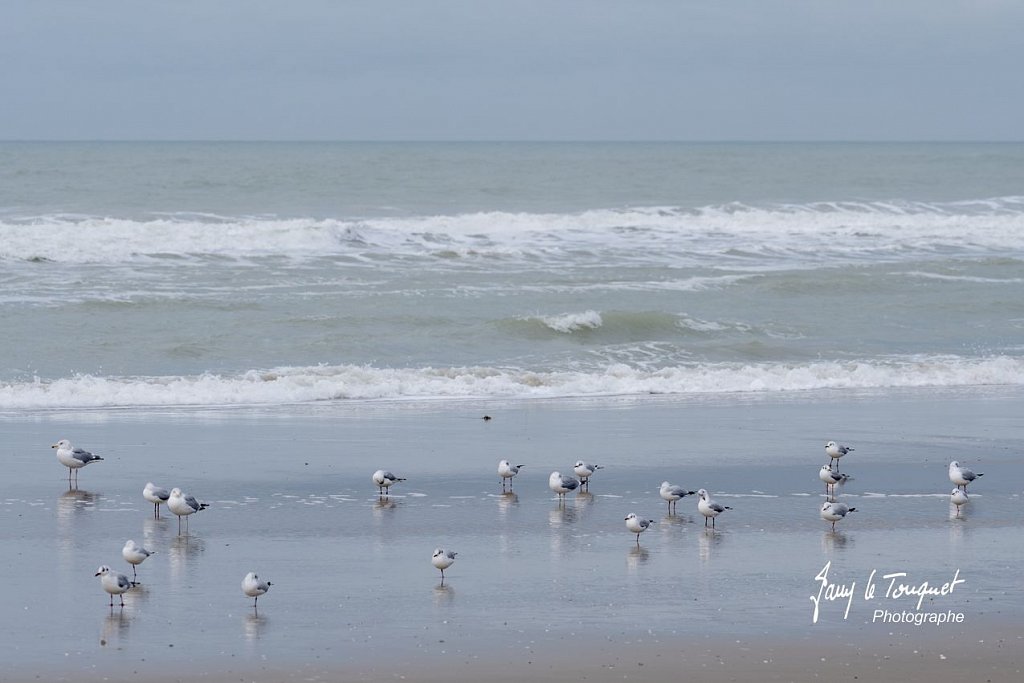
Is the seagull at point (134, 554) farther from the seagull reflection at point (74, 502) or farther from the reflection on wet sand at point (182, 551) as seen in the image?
the seagull reflection at point (74, 502)

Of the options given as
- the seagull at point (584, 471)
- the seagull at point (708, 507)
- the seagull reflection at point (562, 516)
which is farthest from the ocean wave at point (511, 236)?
the seagull at point (708, 507)

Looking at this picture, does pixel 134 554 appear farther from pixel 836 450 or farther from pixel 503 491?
pixel 836 450

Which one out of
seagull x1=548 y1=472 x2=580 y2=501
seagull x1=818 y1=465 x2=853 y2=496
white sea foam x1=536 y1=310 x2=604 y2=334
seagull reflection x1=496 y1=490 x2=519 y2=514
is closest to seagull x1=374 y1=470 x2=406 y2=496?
seagull reflection x1=496 y1=490 x2=519 y2=514

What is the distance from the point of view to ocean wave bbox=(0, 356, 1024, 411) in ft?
57.3

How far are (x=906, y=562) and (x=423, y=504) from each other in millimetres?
3942

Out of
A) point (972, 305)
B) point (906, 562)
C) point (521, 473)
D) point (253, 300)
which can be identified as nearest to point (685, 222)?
point (972, 305)

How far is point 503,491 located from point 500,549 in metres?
1.98

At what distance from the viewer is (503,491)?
1241 cm

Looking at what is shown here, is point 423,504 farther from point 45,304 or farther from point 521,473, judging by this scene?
point 45,304

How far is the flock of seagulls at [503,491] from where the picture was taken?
29.5 ft

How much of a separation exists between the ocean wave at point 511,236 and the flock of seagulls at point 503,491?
68.4 feet

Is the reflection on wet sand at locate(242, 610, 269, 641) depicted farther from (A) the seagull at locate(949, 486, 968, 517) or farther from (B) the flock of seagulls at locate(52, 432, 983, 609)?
(A) the seagull at locate(949, 486, 968, 517)

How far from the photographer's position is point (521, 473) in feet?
43.2

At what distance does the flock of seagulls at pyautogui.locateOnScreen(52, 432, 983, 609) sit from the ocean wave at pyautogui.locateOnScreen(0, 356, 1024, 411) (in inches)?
144
